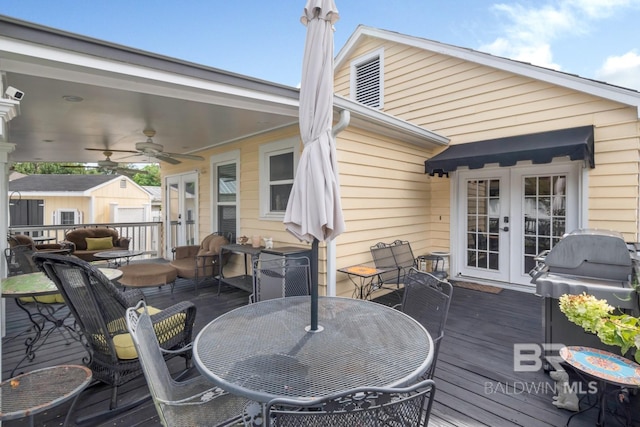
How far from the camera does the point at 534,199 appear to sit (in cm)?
519

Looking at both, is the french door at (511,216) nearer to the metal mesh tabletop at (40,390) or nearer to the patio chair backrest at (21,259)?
the metal mesh tabletop at (40,390)

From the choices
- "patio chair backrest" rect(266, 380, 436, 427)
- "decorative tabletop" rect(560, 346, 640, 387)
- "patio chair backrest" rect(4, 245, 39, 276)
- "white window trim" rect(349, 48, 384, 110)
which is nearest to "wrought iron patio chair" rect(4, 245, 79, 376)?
"patio chair backrest" rect(4, 245, 39, 276)

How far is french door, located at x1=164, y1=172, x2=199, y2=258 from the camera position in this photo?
23.1 ft

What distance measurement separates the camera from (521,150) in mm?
4512

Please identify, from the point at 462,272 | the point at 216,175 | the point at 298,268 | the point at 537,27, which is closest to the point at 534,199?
the point at 462,272

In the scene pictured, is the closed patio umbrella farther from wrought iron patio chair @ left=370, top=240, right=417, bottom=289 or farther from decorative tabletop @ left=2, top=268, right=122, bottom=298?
wrought iron patio chair @ left=370, top=240, right=417, bottom=289

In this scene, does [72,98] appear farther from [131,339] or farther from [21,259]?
[131,339]

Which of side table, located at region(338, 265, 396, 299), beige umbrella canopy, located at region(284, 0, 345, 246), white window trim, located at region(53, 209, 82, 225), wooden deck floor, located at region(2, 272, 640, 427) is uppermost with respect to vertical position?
beige umbrella canopy, located at region(284, 0, 345, 246)

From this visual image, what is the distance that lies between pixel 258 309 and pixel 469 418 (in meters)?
1.58

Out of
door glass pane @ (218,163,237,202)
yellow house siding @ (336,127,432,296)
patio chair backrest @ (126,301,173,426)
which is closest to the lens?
patio chair backrest @ (126,301,173,426)

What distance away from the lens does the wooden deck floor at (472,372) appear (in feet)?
6.93

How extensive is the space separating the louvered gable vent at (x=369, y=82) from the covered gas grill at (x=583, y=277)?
18.6 ft

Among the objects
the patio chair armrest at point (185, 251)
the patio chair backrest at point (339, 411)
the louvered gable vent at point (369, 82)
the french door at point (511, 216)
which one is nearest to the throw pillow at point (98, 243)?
the patio chair armrest at point (185, 251)

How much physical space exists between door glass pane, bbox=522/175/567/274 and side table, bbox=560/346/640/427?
3.56 metres
